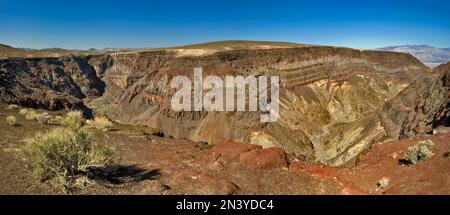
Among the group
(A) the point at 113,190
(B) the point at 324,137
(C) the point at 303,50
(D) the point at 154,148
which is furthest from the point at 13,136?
(C) the point at 303,50

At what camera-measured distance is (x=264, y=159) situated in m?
14.8

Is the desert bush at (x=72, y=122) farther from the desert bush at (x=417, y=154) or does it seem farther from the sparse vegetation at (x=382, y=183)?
the desert bush at (x=417, y=154)

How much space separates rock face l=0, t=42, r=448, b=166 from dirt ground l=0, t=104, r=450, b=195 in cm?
2106

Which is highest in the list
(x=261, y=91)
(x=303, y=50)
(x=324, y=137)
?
(x=303, y=50)

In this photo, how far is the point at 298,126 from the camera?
194 feet

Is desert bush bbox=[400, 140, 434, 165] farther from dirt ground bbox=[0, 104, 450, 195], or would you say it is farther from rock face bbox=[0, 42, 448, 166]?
rock face bbox=[0, 42, 448, 166]

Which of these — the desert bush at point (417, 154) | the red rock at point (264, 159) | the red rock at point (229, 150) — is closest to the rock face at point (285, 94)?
the desert bush at point (417, 154)

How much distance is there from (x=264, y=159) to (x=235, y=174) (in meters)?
1.68

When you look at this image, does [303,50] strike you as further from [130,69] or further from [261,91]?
[130,69]

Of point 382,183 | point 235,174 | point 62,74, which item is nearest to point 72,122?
point 235,174

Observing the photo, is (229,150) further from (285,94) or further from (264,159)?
(285,94)

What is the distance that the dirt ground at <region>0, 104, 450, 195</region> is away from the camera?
1145cm

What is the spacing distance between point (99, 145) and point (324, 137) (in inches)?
1746

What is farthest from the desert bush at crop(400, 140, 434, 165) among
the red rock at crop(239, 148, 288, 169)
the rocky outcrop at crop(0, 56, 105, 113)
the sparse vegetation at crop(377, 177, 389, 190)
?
the rocky outcrop at crop(0, 56, 105, 113)
